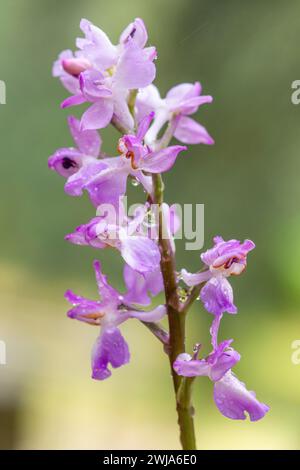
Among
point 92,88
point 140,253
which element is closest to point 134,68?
point 92,88

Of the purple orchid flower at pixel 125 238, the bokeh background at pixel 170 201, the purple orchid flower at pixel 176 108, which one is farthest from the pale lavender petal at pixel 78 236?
the bokeh background at pixel 170 201

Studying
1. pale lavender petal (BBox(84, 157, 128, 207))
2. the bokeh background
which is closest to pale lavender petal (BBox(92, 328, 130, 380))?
pale lavender petal (BBox(84, 157, 128, 207))

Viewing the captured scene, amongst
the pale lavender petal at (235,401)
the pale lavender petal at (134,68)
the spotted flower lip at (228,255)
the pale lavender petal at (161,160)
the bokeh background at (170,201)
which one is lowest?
the pale lavender petal at (235,401)

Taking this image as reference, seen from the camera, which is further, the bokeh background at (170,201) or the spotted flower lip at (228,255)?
the bokeh background at (170,201)

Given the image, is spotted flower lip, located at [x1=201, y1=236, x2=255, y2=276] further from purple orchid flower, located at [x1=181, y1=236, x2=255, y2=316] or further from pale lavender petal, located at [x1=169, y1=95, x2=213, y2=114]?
pale lavender petal, located at [x1=169, y1=95, x2=213, y2=114]

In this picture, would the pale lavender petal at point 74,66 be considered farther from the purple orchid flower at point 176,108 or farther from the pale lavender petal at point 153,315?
the pale lavender petal at point 153,315

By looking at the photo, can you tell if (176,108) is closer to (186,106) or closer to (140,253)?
(186,106)

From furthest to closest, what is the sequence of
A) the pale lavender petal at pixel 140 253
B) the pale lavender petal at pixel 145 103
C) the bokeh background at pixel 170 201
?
the bokeh background at pixel 170 201, the pale lavender petal at pixel 145 103, the pale lavender petal at pixel 140 253

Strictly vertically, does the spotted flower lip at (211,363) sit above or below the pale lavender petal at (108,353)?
below
